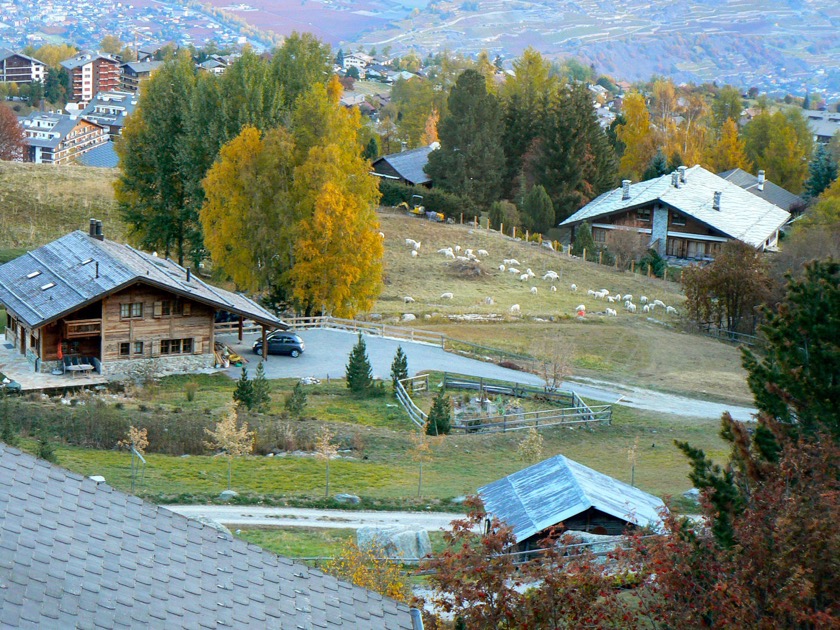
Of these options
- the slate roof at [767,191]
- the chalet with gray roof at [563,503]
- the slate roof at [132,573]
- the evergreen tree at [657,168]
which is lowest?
the chalet with gray roof at [563,503]

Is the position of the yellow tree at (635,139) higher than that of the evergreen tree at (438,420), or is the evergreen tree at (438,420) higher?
the yellow tree at (635,139)

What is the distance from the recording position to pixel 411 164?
3666 inches

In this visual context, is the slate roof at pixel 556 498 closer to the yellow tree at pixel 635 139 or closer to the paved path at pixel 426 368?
the paved path at pixel 426 368

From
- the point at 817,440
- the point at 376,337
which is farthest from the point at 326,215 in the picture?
the point at 817,440

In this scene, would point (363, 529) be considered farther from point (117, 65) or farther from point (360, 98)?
point (117, 65)

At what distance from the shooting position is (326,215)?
49.9 m

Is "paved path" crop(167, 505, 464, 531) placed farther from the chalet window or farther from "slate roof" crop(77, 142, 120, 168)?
"slate roof" crop(77, 142, 120, 168)

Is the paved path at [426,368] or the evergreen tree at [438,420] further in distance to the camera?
the paved path at [426,368]

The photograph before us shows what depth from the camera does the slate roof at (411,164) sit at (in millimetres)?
89812

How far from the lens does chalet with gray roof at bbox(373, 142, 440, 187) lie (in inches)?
3531

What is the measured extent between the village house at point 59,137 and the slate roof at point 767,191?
7224 centimetres

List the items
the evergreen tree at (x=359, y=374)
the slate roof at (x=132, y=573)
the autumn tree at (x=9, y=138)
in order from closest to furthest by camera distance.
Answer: the slate roof at (x=132, y=573) → the evergreen tree at (x=359, y=374) → the autumn tree at (x=9, y=138)

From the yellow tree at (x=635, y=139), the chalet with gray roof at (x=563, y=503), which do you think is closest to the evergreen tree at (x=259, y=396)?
the chalet with gray roof at (x=563, y=503)

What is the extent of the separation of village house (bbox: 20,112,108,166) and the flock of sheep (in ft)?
241
